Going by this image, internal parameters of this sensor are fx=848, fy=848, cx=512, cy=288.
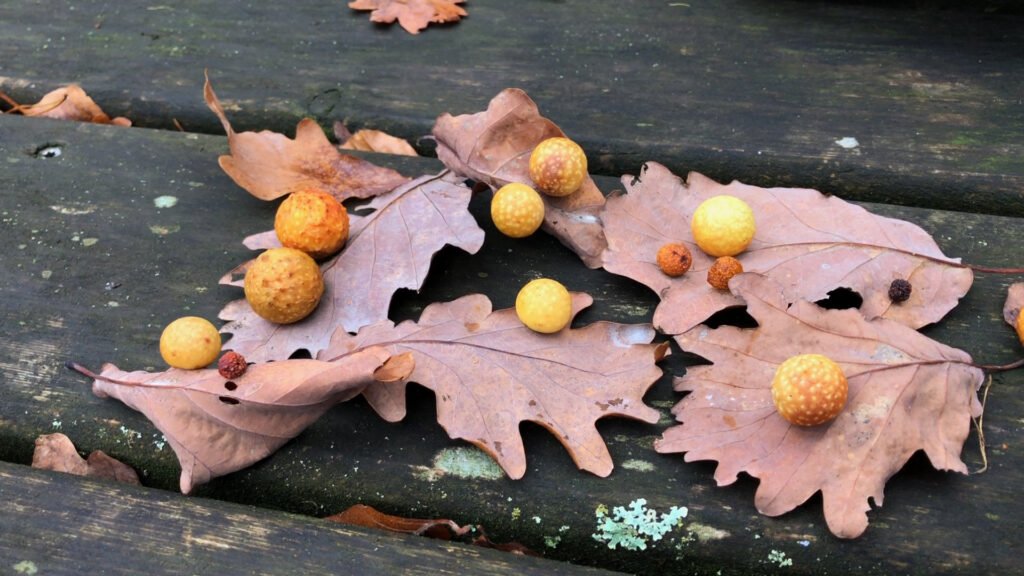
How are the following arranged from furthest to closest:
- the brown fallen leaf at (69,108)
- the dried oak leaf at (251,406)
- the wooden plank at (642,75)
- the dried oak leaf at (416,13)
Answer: the dried oak leaf at (416,13), the brown fallen leaf at (69,108), the wooden plank at (642,75), the dried oak leaf at (251,406)

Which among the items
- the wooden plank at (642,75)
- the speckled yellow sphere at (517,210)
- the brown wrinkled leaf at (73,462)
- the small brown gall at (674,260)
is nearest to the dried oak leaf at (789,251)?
the small brown gall at (674,260)

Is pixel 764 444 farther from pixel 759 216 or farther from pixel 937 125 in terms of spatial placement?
pixel 937 125

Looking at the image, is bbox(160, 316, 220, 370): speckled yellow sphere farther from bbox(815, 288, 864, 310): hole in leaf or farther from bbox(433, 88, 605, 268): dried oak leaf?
bbox(815, 288, 864, 310): hole in leaf

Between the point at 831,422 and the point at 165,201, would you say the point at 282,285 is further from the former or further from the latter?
the point at 831,422

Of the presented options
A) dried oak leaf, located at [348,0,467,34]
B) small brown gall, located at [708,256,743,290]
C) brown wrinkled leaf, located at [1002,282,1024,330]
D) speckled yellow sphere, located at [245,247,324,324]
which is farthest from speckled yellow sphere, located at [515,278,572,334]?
dried oak leaf, located at [348,0,467,34]

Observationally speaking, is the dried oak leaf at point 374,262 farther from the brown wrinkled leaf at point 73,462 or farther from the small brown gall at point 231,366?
the brown wrinkled leaf at point 73,462

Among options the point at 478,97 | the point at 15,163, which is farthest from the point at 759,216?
the point at 15,163
